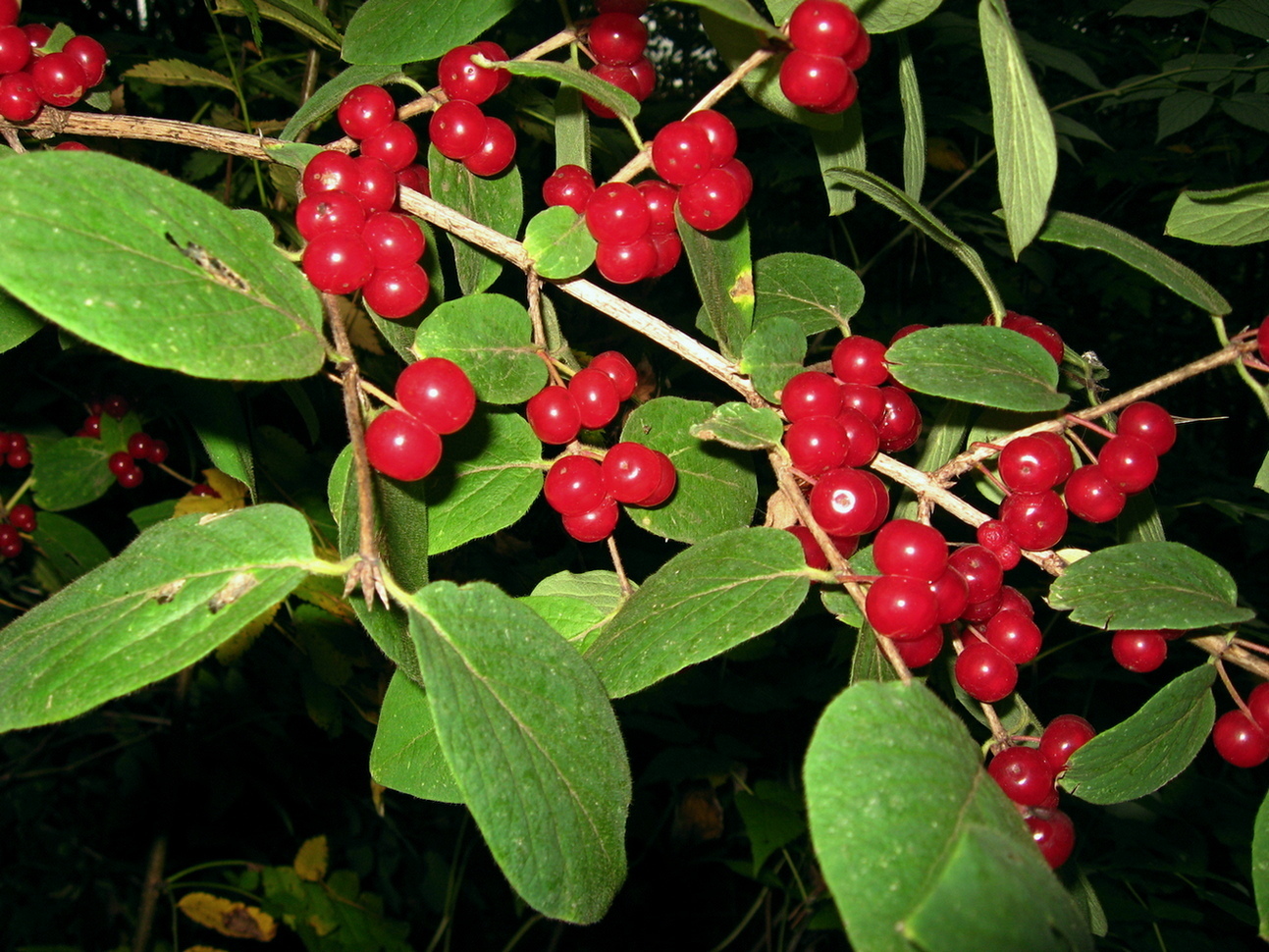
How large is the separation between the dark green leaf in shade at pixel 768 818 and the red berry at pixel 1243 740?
4.39ft

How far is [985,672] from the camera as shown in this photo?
728mm

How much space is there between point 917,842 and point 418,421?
1.32ft

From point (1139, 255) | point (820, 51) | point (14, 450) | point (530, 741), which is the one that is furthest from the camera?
point (14, 450)

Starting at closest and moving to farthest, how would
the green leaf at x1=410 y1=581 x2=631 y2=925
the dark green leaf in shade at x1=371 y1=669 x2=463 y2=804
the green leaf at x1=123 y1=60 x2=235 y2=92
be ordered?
the green leaf at x1=410 y1=581 x2=631 y2=925
the dark green leaf in shade at x1=371 y1=669 x2=463 y2=804
the green leaf at x1=123 y1=60 x2=235 y2=92

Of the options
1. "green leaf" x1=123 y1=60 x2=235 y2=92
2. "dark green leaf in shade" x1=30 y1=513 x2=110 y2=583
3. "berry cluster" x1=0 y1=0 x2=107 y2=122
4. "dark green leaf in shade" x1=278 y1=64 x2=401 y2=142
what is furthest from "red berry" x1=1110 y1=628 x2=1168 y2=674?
"dark green leaf in shade" x1=30 y1=513 x2=110 y2=583

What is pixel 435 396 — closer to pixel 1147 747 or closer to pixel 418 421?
pixel 418 421

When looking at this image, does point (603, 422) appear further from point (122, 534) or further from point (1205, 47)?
point (1205, 47)

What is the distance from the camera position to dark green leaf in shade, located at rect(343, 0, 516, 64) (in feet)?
2.44

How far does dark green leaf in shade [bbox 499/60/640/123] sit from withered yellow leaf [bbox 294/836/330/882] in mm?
2286

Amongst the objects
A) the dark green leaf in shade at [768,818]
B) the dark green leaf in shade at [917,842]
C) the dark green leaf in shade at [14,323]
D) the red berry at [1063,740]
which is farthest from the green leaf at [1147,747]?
the dark green leaf in shade at [768,818]

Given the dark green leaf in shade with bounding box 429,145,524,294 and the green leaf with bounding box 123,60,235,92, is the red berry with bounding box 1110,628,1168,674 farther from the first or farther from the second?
the green leaf with bounding box 123,60,235,92

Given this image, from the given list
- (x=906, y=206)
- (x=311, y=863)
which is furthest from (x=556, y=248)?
(x=311, y=863)

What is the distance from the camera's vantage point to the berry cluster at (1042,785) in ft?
2.35

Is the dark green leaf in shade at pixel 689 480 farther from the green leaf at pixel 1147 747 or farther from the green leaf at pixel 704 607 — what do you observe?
the green leaf at pixel 1147 747
